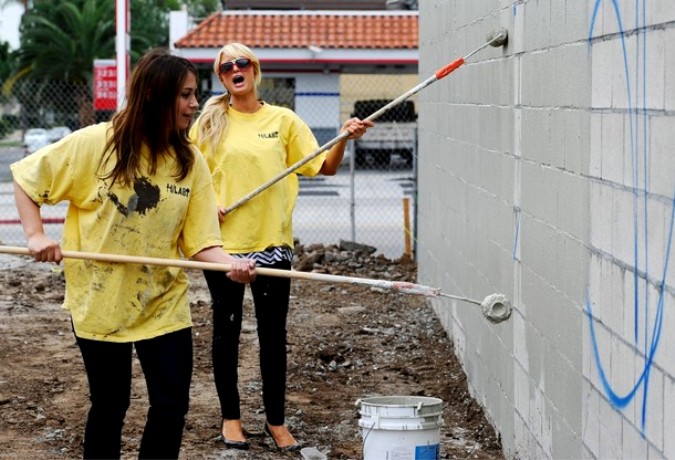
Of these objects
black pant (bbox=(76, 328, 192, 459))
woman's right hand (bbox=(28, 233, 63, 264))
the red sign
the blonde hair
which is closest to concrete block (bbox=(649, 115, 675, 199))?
black pant (bbox=(76, 328, 192, 459))

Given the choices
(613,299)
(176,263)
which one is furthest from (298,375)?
(613,299)

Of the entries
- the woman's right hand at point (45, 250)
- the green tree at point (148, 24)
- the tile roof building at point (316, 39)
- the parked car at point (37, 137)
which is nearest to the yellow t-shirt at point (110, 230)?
the woman's right hand at point (45, 250)

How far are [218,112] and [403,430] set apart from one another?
6.56 ft

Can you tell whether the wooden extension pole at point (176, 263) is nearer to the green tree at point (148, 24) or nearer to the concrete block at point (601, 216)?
the concrete block at point (601, 216)

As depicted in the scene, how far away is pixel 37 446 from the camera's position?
6.26 m

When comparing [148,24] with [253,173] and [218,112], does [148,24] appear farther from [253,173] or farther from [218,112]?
[253,173]

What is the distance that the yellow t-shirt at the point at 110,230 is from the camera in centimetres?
456

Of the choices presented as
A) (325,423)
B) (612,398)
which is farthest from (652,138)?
(325,423)

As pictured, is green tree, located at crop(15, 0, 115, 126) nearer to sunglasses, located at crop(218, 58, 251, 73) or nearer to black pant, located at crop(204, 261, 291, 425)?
sunglasses, located at crop(218, 58, 251, 73)

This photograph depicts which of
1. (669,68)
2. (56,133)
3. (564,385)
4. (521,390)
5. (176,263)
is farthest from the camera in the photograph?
(56,133)

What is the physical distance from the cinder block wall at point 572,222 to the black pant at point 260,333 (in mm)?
1080

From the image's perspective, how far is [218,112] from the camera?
6.36 m

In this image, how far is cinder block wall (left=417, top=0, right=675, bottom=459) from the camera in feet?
11.3

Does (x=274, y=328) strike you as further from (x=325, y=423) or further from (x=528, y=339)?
(x=528, y=339)
